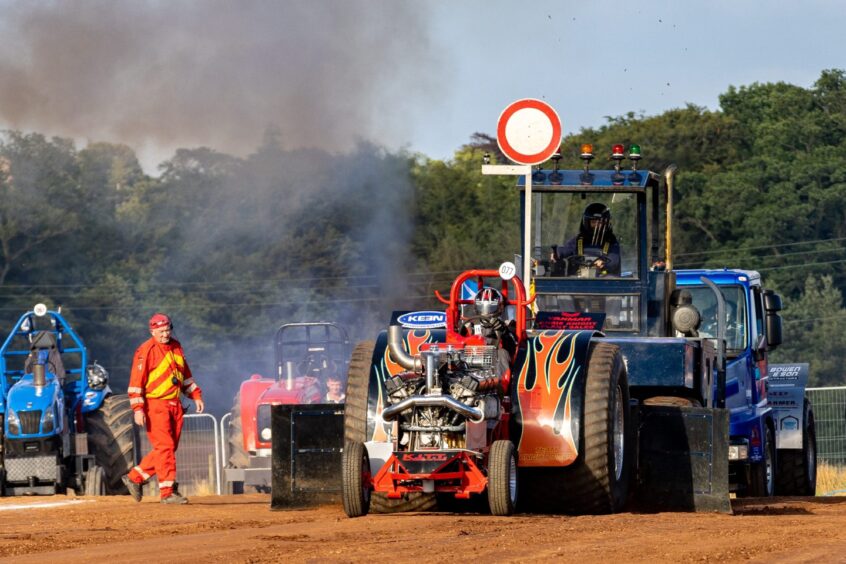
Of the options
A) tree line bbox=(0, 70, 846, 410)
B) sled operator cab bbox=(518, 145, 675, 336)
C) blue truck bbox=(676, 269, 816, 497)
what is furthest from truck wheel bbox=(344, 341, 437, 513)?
tree line bbox=(0, 70, 846, 410)

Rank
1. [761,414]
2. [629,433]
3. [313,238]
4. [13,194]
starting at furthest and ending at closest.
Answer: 1. [313,238]
2. [13,194]
3. [761,414]
4. [629,433]

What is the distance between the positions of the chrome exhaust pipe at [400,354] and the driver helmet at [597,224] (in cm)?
424

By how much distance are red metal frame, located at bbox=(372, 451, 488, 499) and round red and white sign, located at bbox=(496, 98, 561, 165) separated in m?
3.63

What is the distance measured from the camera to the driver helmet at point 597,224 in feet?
51.9

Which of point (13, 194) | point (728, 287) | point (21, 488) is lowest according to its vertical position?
point (21, 488)

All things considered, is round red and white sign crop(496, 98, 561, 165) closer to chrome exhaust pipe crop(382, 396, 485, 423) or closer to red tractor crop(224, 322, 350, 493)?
chrome exhaust pipe crop(382, 396, 485, 423)

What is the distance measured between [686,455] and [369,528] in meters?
3.18

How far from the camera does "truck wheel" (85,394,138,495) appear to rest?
18.7m

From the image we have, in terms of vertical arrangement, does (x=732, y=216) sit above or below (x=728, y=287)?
above

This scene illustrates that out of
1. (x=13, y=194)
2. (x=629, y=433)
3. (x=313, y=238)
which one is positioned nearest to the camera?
(x=629, y=433)

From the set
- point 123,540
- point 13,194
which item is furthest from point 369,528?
A: point 13,194

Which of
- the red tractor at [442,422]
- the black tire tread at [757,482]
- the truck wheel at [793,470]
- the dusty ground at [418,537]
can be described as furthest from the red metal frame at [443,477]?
the truck wheel at [793,470]

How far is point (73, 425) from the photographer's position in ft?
61.7

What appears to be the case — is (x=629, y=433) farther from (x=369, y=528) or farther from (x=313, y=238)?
(x=313, y=238)
